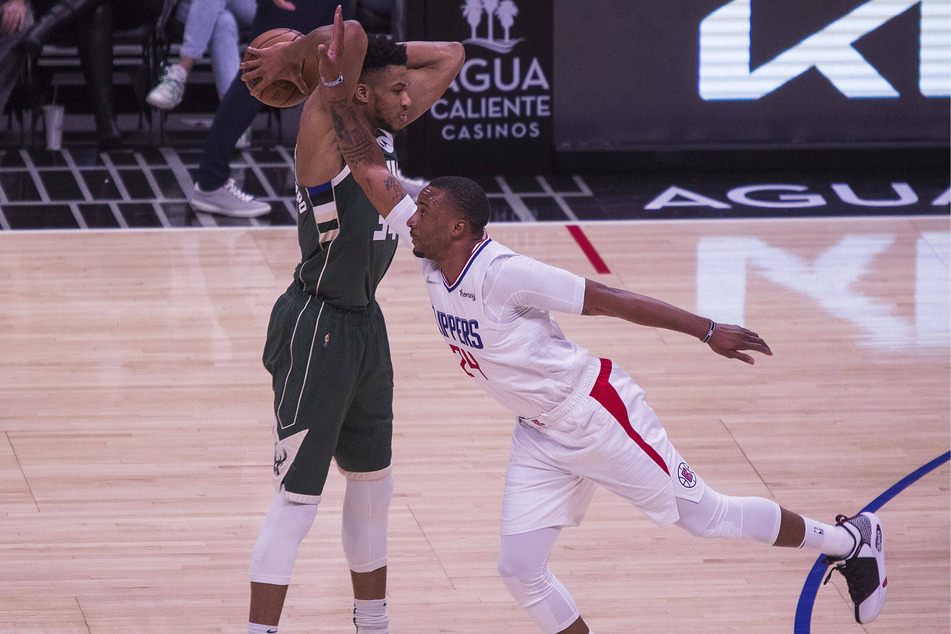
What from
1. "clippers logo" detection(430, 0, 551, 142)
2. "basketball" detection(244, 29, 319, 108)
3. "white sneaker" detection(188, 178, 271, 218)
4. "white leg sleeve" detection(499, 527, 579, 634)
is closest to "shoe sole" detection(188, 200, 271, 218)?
"white sneaker" detection(188, 178, 271, 218)

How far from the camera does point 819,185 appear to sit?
7773 millimetres

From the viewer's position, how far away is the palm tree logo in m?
7.55

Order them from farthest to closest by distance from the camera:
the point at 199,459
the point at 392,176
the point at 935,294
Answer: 1. the point at 935,294
2. the point at 199,459
3. the point at 392,176

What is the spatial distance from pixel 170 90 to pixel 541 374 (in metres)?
5.53

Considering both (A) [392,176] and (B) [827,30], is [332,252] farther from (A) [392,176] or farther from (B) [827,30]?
(B) [827,30]

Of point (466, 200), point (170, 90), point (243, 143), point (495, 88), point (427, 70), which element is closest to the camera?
point (466, 200)

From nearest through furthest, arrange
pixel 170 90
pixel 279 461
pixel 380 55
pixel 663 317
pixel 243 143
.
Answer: pixel 663 317, pixel 380 55, pixel 279 461, pixel 170 90, pixel 243 143

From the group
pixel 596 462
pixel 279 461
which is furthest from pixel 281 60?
pixel 596 462

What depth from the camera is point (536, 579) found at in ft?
9.72

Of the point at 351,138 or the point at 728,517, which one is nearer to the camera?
the point at 351,138

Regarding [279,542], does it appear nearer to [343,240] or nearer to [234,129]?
[343,240]

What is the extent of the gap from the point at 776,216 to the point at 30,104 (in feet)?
15.6

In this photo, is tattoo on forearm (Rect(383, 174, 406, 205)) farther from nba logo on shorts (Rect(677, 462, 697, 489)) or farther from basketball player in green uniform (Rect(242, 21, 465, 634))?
nba logo on shorts (Rect(677, 462, 697, 489))

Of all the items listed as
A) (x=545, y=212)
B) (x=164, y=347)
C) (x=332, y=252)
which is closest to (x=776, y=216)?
(x=545, y=212)
